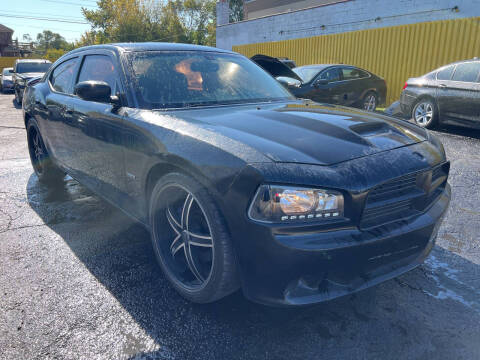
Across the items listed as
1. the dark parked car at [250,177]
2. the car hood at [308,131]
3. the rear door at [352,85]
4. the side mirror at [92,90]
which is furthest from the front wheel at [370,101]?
the side mirror at [92,90]

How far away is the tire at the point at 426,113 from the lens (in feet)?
25.2

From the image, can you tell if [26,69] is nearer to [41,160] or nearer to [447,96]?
[41,160]

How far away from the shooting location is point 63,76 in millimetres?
4035

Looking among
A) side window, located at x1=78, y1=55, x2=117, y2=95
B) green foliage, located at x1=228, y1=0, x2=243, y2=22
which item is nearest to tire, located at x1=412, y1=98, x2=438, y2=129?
side window, located at x1=78, y1=55, x2=117, y2=95

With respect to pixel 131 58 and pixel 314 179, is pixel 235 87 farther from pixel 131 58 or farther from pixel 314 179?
pixel 314 179

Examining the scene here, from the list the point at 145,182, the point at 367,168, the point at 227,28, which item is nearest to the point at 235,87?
the point at 145,182

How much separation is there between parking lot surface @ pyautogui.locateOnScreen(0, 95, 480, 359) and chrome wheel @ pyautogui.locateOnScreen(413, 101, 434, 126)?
510 centimetres

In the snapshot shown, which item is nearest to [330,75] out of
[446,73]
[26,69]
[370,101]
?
[370,101]

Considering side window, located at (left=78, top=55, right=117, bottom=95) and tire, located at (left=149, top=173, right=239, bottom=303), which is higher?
side window, located at (left=78, top=55, right=117, bottom=95)

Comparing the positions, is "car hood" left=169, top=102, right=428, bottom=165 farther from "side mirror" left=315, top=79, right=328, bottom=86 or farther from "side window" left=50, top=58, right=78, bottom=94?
"side mirror" left=315, top=79, right=328, bottom=86

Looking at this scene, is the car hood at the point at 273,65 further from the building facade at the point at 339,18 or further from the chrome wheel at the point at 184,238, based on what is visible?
the building facade at the point at 339,18

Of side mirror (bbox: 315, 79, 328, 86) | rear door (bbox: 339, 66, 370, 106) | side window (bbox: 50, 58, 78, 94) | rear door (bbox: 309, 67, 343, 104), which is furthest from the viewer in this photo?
rear door (bbox: 339, 66, 370, 106)

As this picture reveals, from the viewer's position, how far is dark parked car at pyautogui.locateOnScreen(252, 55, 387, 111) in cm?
902

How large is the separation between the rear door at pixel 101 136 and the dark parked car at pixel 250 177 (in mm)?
19
